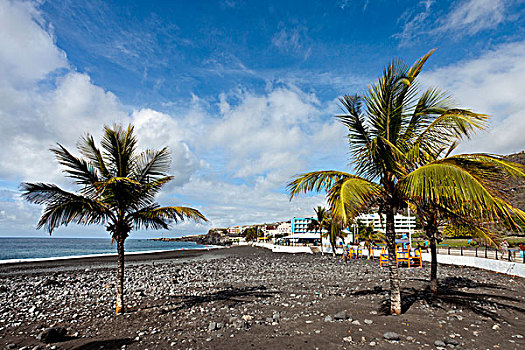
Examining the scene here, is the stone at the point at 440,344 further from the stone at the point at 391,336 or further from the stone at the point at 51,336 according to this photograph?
the stone at the point at 51,336

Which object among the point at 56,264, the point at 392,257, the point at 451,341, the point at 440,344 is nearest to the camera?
the point at 440,344

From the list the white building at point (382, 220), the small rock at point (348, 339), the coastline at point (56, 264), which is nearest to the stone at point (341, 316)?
the small rock at point (348, 339)

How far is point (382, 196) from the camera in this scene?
7.75 metres

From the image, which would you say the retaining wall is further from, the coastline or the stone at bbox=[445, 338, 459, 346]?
the coastline

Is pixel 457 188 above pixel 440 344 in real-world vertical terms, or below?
above

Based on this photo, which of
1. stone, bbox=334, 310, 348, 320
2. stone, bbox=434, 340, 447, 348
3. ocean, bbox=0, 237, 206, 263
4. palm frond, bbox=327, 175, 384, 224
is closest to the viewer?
stone, bbox=434, 340, 447, 348

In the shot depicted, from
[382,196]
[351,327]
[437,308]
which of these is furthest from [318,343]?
[437,308]

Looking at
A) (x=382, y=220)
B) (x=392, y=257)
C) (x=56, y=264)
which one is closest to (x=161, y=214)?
(x=392, y=257)

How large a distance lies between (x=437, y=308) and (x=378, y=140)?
17.3ft

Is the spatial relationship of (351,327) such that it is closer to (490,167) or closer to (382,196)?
(382,196)

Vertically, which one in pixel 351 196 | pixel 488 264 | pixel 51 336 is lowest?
pixel 488 264

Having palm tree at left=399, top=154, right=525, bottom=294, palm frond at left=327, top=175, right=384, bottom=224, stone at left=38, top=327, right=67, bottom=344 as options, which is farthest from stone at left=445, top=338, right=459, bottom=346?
stone at left=38, top=327, right=67, bottom=344

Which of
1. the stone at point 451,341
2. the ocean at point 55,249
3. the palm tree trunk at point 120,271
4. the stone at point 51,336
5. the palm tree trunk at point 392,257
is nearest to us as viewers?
the stone at point 451,341

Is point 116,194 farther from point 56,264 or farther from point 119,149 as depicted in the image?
point 56,264
